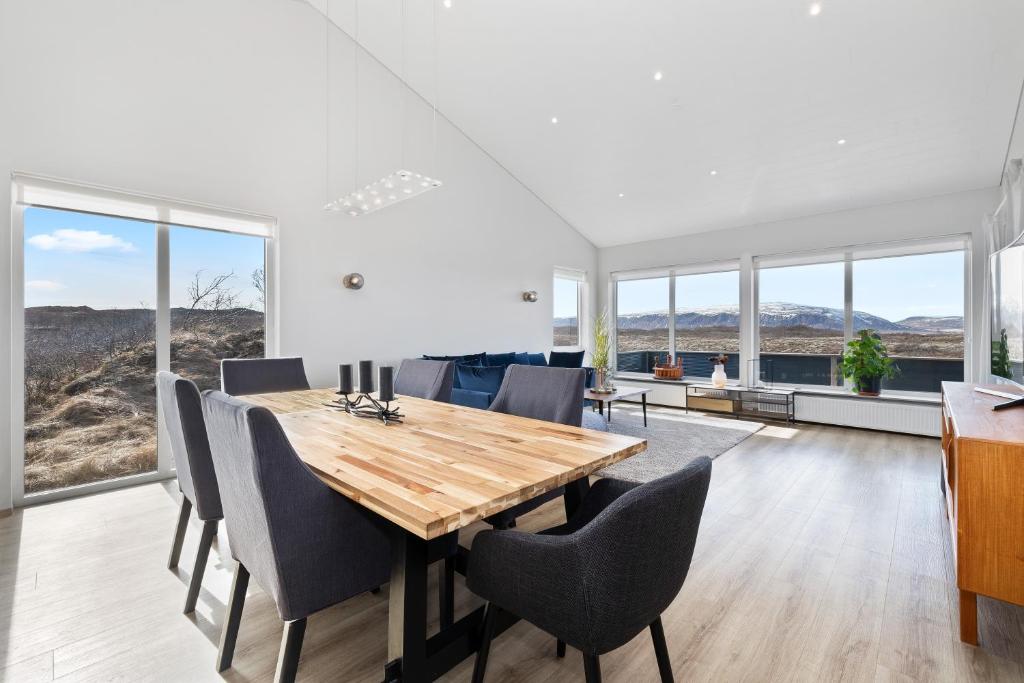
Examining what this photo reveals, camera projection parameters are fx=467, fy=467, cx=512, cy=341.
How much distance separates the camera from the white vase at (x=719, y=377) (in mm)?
6375

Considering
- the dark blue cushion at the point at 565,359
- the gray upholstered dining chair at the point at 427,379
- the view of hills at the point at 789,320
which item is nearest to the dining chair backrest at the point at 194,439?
the gray upholstered dining chair at the point at 427,379

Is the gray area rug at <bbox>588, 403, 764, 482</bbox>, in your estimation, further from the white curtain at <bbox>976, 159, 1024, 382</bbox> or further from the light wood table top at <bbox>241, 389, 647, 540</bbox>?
the white curtain at <bbox>976, 159, 1024, 382</bbox>

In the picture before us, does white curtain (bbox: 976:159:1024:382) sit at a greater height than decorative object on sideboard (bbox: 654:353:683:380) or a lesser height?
greater

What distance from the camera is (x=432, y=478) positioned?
1319 millimetres

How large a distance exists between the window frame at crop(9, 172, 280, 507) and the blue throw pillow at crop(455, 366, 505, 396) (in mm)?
1698

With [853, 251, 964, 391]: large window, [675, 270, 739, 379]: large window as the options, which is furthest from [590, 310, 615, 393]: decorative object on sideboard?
[853, 251, 964, 391]: large window

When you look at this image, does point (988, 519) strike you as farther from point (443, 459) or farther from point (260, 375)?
point (260, 375)

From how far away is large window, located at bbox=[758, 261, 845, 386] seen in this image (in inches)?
228

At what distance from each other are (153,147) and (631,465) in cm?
442

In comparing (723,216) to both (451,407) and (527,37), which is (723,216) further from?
(451,407)

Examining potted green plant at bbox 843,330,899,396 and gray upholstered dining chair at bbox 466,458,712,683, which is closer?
gray upholstered dining chair at bbox 466,458,712,683

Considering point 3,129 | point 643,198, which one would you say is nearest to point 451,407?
point 3,129

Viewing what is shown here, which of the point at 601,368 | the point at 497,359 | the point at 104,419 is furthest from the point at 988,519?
the point at 104,419

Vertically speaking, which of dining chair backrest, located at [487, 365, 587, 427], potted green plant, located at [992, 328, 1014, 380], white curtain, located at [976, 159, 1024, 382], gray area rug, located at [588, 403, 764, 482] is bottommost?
gray area rug, located at [588, 403, 764, 482]
